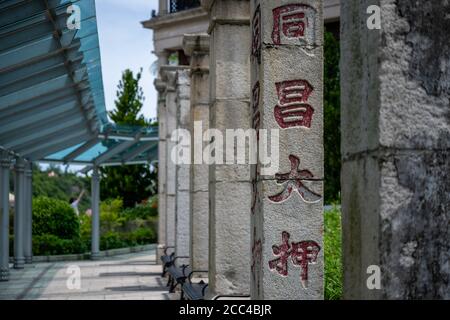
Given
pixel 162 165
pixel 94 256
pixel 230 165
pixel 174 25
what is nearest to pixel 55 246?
pixel 94 256

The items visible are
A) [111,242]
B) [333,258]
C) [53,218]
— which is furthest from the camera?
[111,242]

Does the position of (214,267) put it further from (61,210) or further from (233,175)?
(61,210)

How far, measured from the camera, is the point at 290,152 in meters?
5.74

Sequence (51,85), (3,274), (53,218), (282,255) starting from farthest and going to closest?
1. (53,218)
2. (3,274)
3. (51,85)
4. (282,255)

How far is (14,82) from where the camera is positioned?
11180 mm

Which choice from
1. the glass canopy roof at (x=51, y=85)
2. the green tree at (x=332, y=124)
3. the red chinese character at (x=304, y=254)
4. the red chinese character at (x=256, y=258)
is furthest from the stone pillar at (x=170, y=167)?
the red chinese character at (x=304, y=254)

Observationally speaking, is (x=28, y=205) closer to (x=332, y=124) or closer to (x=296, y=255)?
(x=332, y=124)

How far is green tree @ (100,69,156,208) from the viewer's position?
30703mm

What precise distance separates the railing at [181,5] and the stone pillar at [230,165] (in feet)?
81.5

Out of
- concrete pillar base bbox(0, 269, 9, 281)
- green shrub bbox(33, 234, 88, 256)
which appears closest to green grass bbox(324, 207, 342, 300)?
concrete pillar base bbox(0, 269, 9, 281)

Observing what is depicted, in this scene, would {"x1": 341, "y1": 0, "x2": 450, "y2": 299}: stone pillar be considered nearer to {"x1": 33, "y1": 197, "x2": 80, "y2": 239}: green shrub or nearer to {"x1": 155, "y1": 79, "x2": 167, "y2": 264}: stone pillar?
{"x1": 155, "y1": 79, "x2": 167, "y2": 264}: stone pillar

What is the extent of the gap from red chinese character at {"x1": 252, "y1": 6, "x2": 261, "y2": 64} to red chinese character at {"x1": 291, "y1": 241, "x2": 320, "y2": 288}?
1363 mm

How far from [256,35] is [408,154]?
9.93 ft

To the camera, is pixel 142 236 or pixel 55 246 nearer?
pixel 55 246
